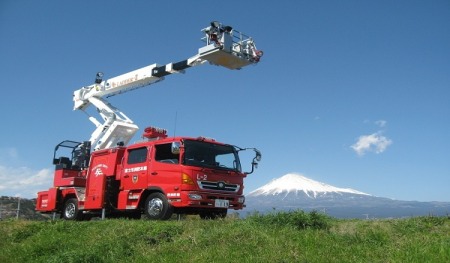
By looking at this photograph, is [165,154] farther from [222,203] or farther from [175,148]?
[222,203]

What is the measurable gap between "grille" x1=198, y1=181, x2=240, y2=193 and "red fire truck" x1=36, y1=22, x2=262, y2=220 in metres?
0.03

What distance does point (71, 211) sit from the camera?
614 inches

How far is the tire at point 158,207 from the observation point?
39.3 feet

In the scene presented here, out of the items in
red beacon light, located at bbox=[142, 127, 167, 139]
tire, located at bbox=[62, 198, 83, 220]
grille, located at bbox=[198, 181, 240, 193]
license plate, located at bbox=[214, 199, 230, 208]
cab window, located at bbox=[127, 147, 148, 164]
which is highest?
red beacon light, located at bbox=[142, 127, 167, 139]

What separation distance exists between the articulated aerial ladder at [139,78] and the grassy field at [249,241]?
519cm

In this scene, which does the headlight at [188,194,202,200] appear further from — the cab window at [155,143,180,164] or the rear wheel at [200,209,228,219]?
the rear wheel at [200,209,228,219]

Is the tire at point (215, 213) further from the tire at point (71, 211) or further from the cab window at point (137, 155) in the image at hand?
the tire at point (71, 211)

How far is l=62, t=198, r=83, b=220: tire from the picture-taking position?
1520 centimetres

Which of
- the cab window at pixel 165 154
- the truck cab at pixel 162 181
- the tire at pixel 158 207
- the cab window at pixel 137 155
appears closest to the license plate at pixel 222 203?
the truck cab at pixel 162 181

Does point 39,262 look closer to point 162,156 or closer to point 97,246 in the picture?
point 97,246

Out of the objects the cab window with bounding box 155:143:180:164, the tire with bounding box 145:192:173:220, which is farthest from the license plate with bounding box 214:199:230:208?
the cab window with bounding box 155:143:180:164

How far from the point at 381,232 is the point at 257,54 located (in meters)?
8.08

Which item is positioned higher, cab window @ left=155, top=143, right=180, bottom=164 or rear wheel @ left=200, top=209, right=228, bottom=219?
cab window @ left=155, top=143, right=180, bottom=164

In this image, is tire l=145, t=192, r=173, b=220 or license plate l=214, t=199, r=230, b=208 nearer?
tire l=145, t=192, r=173, b=220
